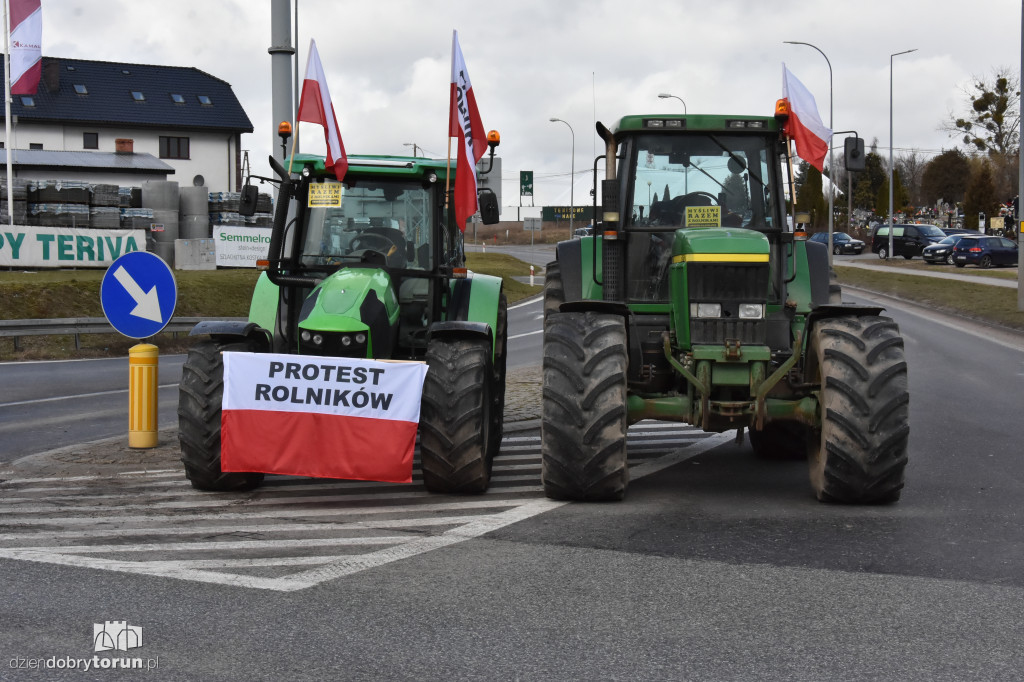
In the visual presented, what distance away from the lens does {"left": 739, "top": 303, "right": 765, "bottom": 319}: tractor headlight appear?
802cm

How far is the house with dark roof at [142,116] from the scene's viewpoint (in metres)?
68.4

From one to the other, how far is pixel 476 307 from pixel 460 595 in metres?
4.43

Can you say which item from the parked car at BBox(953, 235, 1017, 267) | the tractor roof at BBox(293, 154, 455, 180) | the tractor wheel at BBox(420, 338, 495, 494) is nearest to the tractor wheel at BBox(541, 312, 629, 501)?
the tractor wheel at BBox(420, 338, 495, 494)

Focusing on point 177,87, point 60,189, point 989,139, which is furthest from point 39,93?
point 989,139

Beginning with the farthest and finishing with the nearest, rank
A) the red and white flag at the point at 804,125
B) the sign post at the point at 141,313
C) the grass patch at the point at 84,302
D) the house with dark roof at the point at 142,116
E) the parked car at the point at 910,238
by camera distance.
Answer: the house with dark roof at the point at 142,116 < the parked car at the point at 910,238 < the grass patch at the point at 84,302 < the sign post at the point at 141,313 < the red and white flag at the point at 804,125

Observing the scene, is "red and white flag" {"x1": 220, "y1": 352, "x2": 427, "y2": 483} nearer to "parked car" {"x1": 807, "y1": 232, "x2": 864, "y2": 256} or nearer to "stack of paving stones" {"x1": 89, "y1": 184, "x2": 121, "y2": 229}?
"stack of paving stones" {"x1": 89, "y1": 184, "x2": 121, "y2": 229}

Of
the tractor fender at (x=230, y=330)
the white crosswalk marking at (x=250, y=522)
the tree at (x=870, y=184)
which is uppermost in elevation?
the tree at (x=870, y=184)

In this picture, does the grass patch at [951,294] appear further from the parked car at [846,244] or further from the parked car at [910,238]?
the parked car at [846,244]

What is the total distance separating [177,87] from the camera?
243 feet

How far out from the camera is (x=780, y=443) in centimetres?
993

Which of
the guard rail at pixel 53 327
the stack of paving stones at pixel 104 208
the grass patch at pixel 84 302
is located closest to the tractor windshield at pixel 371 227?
the guard rail at pixel 53 327

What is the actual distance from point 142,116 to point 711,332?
68.2m

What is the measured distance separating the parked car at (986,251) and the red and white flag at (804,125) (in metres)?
47.0

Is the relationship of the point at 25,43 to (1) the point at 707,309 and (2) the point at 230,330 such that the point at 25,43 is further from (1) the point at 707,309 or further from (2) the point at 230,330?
(1) the point at 707,309
